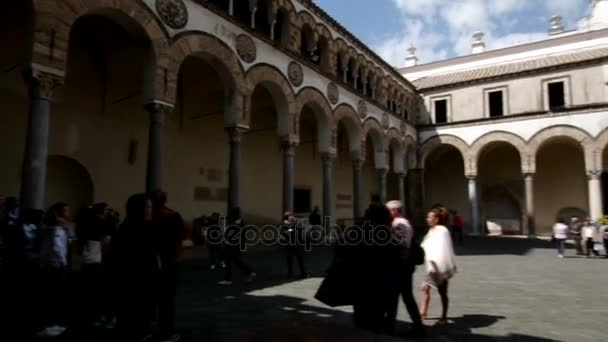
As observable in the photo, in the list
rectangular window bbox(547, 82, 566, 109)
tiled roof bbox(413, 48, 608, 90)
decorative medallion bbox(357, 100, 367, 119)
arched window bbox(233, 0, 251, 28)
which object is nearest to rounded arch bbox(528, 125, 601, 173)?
rectangular window bbox(547, 82, 566, 109)

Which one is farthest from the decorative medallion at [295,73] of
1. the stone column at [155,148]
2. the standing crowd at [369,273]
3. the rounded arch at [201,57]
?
the standing crowd at [369,273]

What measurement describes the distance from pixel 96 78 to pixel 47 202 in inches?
133

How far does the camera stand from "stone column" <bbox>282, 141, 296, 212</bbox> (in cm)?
1119

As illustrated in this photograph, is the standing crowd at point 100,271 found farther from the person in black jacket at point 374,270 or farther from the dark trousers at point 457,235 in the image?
the dark trousers at point 457,235

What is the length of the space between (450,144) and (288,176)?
497 inches

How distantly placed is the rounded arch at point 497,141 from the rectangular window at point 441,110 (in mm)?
2286

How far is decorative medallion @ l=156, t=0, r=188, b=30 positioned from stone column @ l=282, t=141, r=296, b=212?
440 cm

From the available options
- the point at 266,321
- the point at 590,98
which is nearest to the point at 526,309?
the point at 266,321

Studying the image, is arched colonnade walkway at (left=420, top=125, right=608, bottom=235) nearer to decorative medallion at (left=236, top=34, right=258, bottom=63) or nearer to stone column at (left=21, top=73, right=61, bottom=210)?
decorative medallion at (left=236, top=34, right=258, bottom=63)

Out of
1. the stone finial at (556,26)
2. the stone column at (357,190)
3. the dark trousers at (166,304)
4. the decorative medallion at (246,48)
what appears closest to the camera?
the dark trousers at (166,304)

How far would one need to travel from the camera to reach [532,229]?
18.6m

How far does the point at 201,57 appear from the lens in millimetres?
9305

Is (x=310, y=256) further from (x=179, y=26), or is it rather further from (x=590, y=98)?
(x=590, y=98)

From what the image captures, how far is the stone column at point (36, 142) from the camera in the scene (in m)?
5.92
